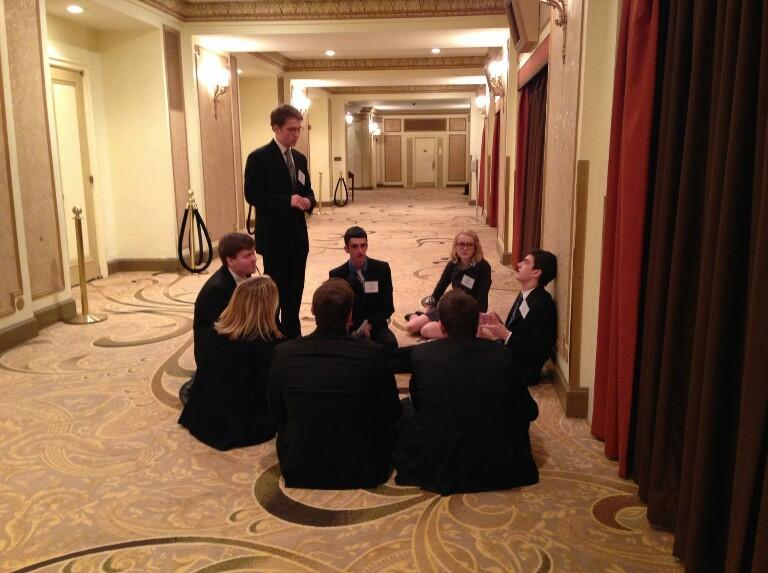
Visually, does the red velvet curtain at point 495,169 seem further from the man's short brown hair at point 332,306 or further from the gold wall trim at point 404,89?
the man's short brown hair at point 332,306

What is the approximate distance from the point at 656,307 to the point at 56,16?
263 inches

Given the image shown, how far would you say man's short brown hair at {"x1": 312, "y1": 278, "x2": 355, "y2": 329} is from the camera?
2.70 m

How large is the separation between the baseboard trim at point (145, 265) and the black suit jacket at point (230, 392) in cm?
491

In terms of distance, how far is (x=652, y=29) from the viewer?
2.48 meters

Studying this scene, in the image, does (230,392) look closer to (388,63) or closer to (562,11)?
(562,11)

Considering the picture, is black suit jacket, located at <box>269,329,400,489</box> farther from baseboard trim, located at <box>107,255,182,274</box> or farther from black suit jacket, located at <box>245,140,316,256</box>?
baseboard trim, located at <box>107,255,182,274</box>

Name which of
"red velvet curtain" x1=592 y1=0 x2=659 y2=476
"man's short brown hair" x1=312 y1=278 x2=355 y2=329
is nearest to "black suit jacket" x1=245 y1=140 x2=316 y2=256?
"man's short brown hair" x1=312 y1=278 x2=355 y2=329

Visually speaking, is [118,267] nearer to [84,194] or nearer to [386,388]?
[84,194]

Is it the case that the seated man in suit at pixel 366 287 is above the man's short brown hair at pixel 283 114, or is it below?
below

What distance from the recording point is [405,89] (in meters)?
17.1

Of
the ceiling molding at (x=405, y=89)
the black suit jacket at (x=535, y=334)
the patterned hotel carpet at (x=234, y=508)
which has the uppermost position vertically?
the ceiling molding at (x=405, y=89)

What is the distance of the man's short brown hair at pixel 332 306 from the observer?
270 centimetres

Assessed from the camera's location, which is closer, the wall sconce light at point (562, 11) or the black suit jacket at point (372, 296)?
the wall sconce light at point (562, 11)

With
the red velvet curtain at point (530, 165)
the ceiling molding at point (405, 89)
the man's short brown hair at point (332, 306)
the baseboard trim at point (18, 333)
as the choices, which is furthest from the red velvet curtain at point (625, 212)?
the ceiling molding at point (405, 89)
